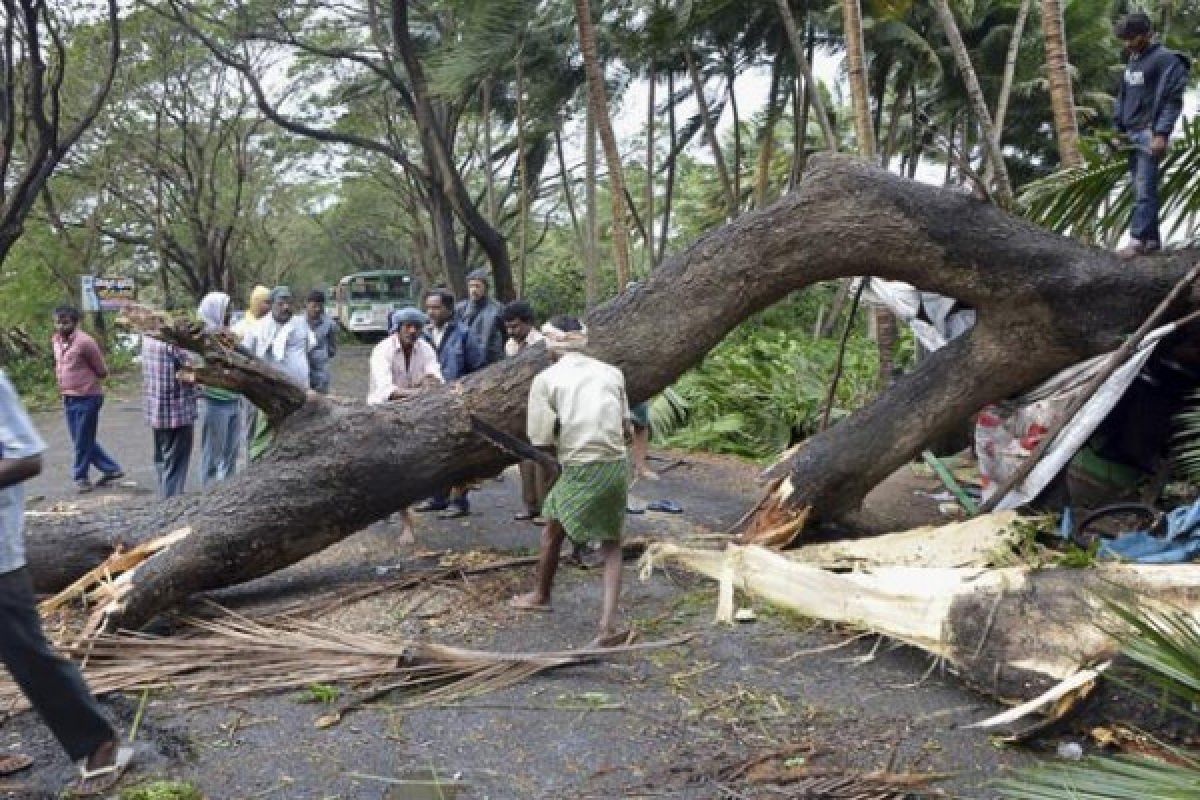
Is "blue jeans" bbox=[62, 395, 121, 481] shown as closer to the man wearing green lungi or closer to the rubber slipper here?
the rubber slipper

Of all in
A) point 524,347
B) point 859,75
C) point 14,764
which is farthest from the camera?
point 859,75

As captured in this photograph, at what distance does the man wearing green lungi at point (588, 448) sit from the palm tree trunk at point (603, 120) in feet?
21.6

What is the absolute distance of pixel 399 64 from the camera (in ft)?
67.9

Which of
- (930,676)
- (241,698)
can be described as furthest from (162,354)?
Result: (930,676)

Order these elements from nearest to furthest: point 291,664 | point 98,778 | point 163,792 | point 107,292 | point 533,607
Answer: point 163,792 < point 98,778 < point 291,664 < point 533,607 < point 107,292

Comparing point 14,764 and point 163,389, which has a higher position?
point 163,389

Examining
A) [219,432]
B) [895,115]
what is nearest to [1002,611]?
[219,432]

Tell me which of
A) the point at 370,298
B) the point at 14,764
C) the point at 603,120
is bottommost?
the point at 14,764

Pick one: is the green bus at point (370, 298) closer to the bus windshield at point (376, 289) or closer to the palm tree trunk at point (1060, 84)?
the bus windshield at point (376, 289)

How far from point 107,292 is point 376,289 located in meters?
11.8

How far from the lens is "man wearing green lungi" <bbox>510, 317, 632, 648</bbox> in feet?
15.8

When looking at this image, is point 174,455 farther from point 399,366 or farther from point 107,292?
point 107,292

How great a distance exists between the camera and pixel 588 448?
4.80m

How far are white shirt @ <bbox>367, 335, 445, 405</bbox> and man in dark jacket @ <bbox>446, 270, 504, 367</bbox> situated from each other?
66 cm
